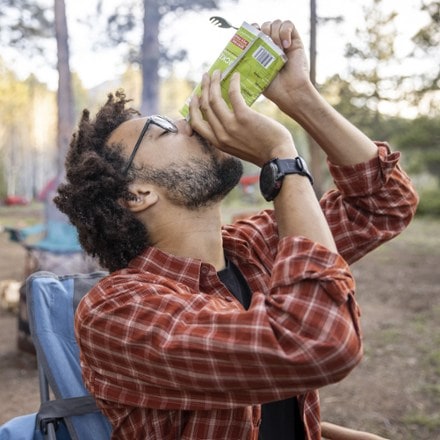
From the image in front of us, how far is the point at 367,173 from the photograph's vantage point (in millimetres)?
1498

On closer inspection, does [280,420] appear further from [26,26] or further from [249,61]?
[26,26]

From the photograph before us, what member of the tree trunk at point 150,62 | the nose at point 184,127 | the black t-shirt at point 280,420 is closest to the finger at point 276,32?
the nose at point 184,127

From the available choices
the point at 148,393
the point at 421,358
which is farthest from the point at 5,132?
the point at 148,393

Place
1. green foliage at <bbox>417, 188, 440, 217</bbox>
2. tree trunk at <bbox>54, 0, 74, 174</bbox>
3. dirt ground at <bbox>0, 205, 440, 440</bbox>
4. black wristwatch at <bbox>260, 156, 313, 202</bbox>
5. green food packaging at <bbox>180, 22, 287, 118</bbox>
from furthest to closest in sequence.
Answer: green foliage at <bbox>417, 188, 440, 217</bbox> < tree trunk at <bbox>54, 0, 74, 174</bbox> < dirt ground at <bbox>0, 205, 440, 440</bbox> < green food packaging at <bbox>180, 22, 287, 118</bbox> < black wristwatch at <bbox>260, 156, 313, 202</bbox>

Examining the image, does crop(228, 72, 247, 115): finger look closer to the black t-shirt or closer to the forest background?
the black t-shirt

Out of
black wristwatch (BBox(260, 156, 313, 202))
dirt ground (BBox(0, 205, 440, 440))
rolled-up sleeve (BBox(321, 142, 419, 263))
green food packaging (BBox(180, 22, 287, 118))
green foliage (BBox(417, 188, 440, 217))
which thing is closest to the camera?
black wristwatch (BBox(260, 156, 313, 202))

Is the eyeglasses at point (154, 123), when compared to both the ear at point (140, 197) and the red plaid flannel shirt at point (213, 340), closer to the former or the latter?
the ear at point (140, 197)

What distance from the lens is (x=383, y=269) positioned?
25.4 ft

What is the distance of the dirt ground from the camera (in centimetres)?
323

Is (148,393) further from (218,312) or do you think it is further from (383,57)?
(383,57)

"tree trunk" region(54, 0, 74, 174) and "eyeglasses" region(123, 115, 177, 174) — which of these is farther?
"tree trunk" region(54, 0, 74, 174)

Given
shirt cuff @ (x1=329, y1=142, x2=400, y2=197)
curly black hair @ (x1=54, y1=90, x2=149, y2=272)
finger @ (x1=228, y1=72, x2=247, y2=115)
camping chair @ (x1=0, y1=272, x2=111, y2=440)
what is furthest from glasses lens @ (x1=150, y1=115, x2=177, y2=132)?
camping chair @ (x1=0, y1=272, x2=111, y2=440)

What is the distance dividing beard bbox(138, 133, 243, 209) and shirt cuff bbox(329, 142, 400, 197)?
0.98 feet

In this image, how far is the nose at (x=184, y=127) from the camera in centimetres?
141
